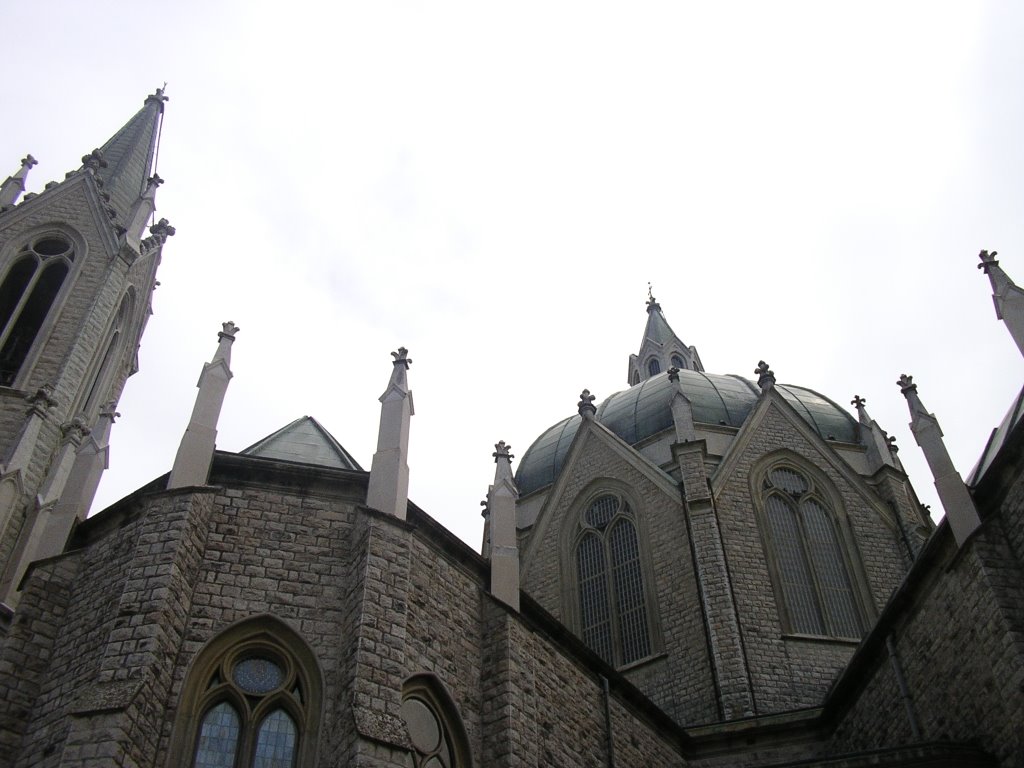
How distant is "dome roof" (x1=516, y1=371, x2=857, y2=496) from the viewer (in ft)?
92.0

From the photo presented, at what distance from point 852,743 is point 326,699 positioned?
909 centimetres

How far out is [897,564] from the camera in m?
23.2

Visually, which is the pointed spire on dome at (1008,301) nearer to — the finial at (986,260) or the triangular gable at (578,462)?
the finial at (986,260)

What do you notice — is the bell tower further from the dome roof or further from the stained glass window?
the dome roof

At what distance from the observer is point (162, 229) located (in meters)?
28.3

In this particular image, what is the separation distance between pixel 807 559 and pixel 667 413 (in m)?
6.22

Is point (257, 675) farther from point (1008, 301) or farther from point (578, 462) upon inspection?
point (578, 462)

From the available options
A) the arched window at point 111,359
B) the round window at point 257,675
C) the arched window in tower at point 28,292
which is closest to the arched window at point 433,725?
the round window at point 257,675

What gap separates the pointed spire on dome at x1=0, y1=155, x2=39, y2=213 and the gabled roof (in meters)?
15.1

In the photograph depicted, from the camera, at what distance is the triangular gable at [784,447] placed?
24.5 m

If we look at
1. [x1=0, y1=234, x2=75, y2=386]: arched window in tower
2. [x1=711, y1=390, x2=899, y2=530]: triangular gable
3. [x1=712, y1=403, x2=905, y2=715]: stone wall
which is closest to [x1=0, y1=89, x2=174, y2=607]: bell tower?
[x1=0, y1=234, x2=75, y2=386]: arched window in tower

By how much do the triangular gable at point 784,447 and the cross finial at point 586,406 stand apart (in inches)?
167

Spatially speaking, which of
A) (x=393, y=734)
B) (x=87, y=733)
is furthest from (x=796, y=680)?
(x=87, y=733)

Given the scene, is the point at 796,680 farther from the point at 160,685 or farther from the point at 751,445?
the point at 160,685
